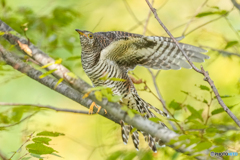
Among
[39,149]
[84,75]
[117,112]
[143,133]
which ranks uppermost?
[84,75]

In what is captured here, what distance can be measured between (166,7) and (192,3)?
0.62 metres

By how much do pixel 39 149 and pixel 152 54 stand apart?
1.59 meters

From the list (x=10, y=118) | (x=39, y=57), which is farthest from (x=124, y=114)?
(x=10, y=118)

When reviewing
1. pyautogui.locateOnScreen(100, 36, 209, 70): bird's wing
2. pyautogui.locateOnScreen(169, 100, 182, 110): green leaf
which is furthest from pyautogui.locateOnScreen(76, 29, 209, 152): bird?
pyautogui.locateOnScreen(169, 100, 182, 110): green leaf

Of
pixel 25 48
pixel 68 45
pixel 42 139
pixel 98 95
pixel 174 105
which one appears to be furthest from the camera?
pixel 68 45

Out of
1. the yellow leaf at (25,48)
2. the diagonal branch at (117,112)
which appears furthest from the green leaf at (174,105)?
the yellow leaf at (25,48)

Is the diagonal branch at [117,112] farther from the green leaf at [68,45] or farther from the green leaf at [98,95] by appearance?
the green leaf at [68,45]

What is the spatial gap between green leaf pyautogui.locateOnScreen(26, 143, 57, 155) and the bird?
3.64ft

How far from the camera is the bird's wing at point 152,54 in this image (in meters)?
2.50

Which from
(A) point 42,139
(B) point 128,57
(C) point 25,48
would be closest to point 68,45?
(B) point 128,57

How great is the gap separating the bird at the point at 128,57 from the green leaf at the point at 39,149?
1.11m

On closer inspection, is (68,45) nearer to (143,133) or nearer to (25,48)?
(25,48)

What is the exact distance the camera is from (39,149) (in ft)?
4.98

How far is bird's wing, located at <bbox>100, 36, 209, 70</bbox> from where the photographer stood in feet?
8.21
